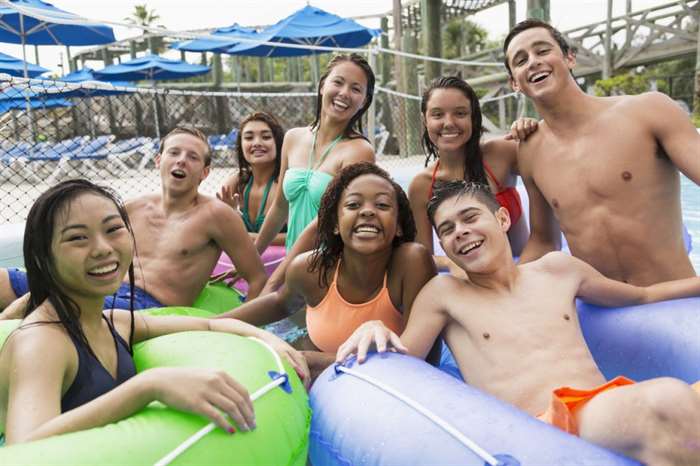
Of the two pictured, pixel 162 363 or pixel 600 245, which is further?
pixel 600 245

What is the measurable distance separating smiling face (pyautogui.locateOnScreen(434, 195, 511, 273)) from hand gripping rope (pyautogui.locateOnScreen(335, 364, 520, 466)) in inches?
24.7

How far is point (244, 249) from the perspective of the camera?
11.3 feet

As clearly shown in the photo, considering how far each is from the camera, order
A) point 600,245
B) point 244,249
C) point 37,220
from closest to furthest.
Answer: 1. point 37,220
2. point 600,245
3. point 244,249

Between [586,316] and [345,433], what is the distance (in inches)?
46.0

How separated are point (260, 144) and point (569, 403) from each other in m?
3.17

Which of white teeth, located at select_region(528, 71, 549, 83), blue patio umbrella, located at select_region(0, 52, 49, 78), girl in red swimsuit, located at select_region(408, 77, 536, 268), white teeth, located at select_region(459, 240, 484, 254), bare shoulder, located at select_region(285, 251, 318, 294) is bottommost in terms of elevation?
bare shoulder, located at select_region(285, 251, 318, 294)

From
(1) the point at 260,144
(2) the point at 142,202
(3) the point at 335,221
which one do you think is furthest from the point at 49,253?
(1) the point at 260,144

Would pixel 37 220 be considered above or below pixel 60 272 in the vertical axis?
above

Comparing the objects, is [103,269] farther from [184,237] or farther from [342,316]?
[184,237]

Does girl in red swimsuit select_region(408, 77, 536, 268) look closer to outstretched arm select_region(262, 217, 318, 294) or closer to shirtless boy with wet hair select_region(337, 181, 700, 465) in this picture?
outstretched arm select_region(262, 217, 318, 294)

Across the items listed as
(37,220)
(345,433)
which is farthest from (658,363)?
(37,220)

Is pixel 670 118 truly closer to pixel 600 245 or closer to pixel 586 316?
pixel 600 245

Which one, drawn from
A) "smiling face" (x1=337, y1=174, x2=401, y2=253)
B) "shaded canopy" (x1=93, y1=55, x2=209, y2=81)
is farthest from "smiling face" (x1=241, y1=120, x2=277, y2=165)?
"shaded canopy" (x1=93, y1=55, x2=209, y2=81)

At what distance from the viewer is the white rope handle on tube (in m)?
1.56
